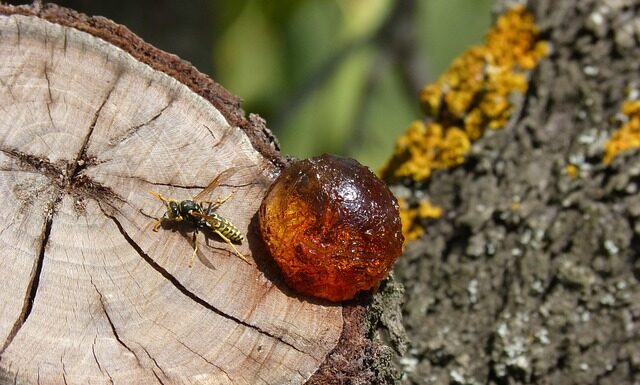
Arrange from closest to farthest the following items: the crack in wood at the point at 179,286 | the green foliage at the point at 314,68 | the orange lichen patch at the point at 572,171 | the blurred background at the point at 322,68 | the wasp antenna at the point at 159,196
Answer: the crack in wood at the point at 179,286 < the wasp antenna at the point at 159,196 < the orange lichen patch at the point at 572,171 < the blurred background at the point at 322,68 < the green foliage at the point at 314,68

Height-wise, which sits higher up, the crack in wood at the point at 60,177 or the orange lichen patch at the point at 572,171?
the orange lichen patch at the point at 572,171

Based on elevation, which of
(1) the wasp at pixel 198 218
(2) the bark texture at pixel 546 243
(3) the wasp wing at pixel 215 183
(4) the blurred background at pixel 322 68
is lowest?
(1) the wasp at pixel 198 218

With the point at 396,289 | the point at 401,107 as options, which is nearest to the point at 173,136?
the point at 396,289

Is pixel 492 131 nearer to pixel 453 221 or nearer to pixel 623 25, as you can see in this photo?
pixel 453 221

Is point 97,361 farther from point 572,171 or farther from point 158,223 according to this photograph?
point 572,171

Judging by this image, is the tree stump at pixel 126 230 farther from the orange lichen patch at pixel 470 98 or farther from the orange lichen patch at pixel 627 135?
the orange lichen patch at pixel 627 135

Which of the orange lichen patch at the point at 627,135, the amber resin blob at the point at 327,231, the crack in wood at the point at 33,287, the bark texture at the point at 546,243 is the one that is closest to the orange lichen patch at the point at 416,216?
the bark texture at the point at 546,243
